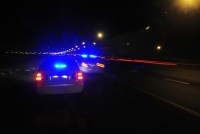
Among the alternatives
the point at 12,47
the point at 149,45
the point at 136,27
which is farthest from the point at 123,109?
the point at 12,47

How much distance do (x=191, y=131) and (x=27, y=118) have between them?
4.11 meters

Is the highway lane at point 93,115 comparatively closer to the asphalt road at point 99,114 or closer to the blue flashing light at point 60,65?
the asphalt road at point 99,114

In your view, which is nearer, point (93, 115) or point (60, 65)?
point (93, 115)

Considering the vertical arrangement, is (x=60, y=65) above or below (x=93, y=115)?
above

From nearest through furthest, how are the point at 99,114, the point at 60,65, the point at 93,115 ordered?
the point at 93,115
the point at 99,114
the point at 60,65

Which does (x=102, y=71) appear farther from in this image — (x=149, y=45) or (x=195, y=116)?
(x=149, y=45)

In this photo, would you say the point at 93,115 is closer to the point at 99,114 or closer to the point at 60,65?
the point at 99,114

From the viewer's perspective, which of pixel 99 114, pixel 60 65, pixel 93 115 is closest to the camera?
pixel 93 115

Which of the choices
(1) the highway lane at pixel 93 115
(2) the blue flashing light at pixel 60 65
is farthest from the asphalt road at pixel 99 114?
(2) the blue flashing light at pixel 60 65

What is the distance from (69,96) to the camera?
11.6 metres

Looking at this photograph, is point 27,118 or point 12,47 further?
point 12,47

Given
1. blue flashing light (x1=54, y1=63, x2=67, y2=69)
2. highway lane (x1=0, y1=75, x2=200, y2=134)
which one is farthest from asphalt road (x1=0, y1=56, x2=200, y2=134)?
blue flashing light (x1=54, y1=63, x2=67, y2=69)

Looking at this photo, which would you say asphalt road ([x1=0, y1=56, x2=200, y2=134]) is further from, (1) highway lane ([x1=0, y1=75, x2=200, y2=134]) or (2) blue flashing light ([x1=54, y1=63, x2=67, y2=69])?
(2) blue flashing light ([x1=54, y1=63, x2=67, y2=69])

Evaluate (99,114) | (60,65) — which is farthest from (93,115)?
(60,65)
